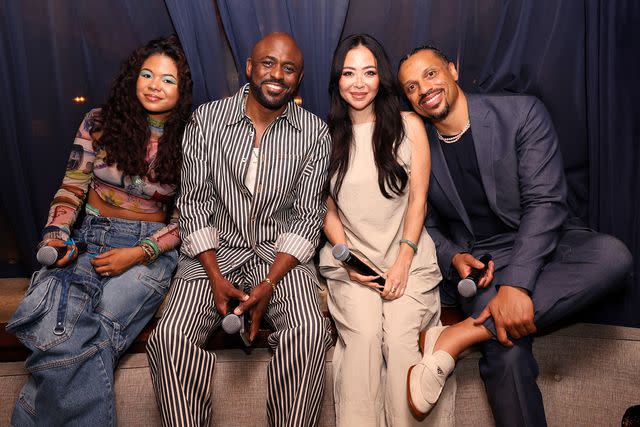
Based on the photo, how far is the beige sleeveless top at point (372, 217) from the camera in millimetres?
1944

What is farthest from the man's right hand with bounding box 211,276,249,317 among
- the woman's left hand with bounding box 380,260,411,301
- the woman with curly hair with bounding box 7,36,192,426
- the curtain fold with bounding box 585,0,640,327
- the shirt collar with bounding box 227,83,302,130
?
the curtain fold with bounding box 585,0,640,327

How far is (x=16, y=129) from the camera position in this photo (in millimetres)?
2184

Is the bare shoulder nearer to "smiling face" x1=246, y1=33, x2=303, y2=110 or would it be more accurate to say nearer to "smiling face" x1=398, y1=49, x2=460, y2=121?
"smiling face" x1=398, y1=49, x2=460, y2=121

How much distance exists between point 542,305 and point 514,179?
0.47 meters

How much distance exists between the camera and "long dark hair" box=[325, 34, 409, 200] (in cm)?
194

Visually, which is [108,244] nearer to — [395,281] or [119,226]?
[119,226]

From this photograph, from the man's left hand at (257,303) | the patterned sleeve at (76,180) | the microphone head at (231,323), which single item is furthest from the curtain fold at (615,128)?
the patterned sleeve at (76,180)

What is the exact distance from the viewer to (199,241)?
6.11ft

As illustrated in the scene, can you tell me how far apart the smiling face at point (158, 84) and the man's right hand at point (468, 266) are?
1202 millimetres

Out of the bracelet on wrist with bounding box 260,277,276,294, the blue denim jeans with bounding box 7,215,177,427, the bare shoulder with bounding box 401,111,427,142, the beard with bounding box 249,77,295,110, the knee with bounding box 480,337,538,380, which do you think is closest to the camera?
the blue denim jeans with bounding box 7,215,177,427

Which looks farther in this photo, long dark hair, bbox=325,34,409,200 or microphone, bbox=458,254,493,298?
long dark hair, bbox=325,34,409,200

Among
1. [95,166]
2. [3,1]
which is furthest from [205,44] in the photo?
[3,1]

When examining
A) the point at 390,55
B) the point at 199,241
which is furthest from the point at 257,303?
the point at 390,55

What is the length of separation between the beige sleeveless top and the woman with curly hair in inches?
25.2
